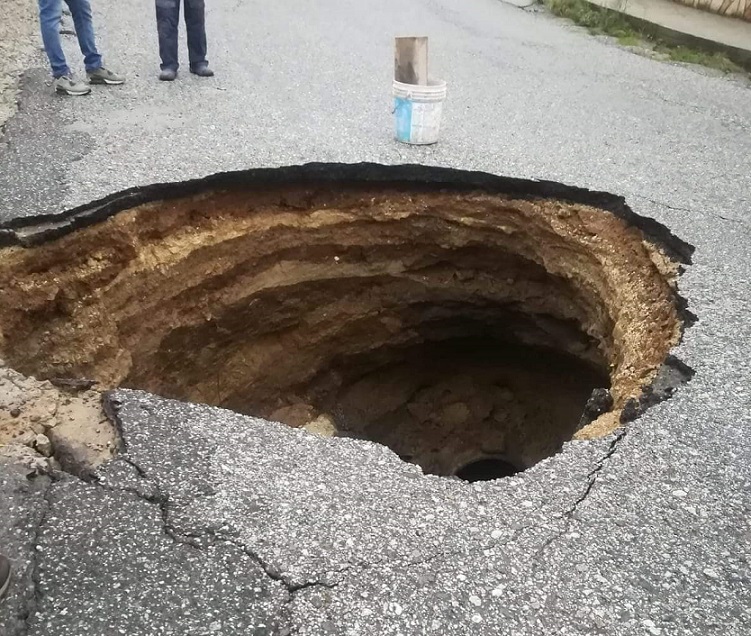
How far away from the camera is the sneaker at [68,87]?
552 cm

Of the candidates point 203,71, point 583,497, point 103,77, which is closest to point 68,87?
point 103,77

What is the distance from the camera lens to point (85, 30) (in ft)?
18.1

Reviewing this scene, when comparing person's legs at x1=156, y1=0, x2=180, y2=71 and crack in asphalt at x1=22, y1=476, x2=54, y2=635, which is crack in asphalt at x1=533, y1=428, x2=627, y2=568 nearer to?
crack in asphalt at x1=22, y1=476, x2=54, y2=635

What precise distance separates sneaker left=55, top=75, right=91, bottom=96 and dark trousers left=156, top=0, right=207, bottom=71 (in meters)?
0.81

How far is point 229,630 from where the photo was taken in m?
1.91

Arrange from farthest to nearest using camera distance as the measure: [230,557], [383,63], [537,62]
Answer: [537,62] → [383,63] → [230,557]

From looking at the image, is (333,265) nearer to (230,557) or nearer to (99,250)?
(99,250)

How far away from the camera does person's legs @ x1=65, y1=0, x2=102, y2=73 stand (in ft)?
17.7

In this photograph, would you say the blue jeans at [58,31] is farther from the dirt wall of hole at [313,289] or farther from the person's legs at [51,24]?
the dirt wall of hole at [313,289]

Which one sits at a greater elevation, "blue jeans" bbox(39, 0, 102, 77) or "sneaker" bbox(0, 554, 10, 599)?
"blue jeans" bbox(39, 0, 102, 77)

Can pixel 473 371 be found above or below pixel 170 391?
below

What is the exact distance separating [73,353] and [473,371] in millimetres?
3705

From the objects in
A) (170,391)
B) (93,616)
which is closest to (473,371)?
(170,391)

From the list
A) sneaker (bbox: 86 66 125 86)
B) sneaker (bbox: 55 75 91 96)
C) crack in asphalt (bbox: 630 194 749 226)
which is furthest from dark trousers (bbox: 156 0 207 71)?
crack in asphalt (bbox: 630 194 749 226)
